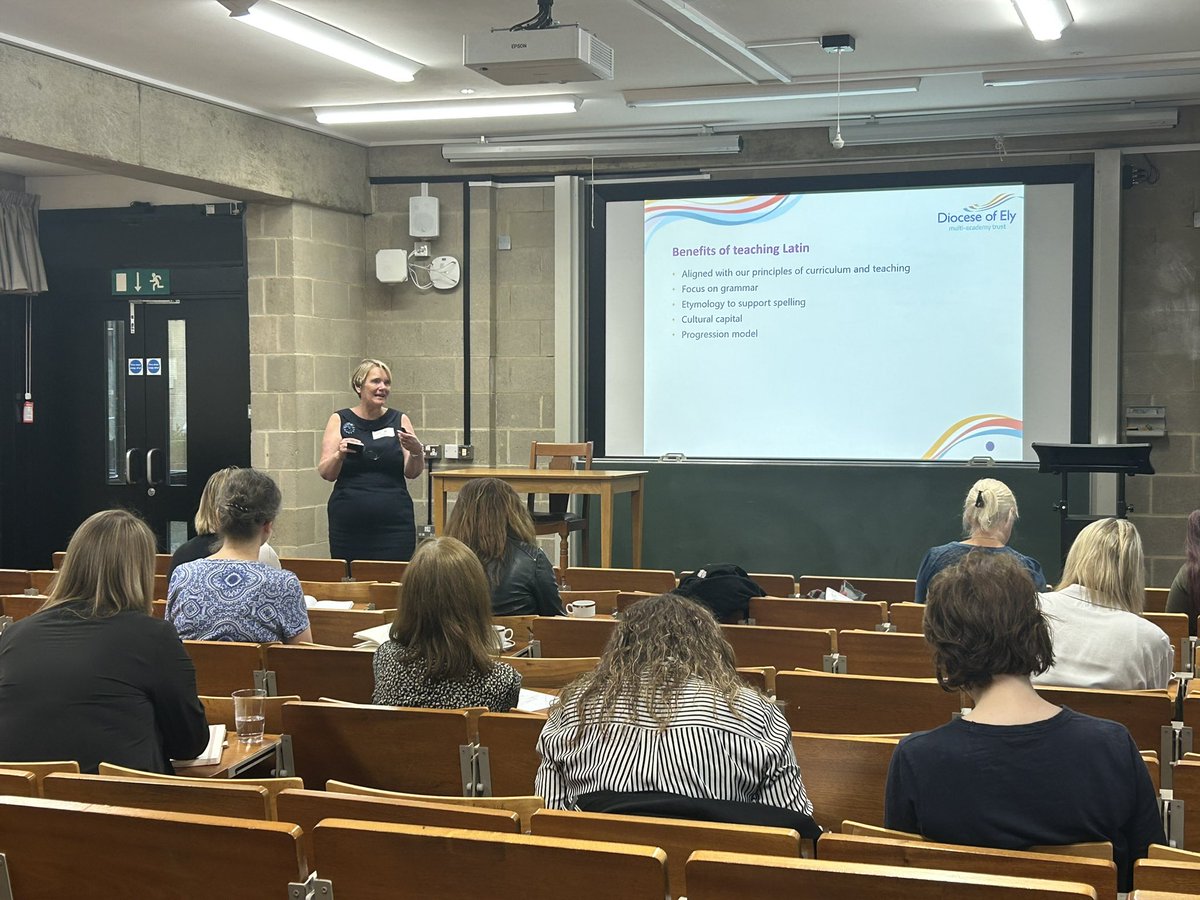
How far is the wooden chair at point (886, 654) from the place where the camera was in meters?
3.95

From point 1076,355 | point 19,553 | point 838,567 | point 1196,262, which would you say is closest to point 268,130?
point 19,553

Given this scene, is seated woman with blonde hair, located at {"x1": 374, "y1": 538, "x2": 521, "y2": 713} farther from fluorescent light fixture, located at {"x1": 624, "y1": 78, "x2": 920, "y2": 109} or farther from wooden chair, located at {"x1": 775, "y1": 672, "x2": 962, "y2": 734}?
fluorescent light fixture, located at {"x1": 624, "y1": 78, "x2": 920, "y2": 109}

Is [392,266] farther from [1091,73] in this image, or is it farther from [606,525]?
[1091,73]

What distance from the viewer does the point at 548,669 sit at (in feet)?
12.0

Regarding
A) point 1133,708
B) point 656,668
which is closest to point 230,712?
point 656,668

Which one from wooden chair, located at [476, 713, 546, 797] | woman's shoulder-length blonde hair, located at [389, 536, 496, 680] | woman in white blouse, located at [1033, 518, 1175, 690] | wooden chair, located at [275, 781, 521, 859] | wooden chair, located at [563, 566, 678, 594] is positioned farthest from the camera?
wooden chair, located at [563, 566, 678, 594]

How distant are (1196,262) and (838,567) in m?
3.00

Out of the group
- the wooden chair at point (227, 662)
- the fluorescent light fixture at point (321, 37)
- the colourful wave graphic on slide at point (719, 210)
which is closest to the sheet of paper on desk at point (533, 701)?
the wooden chair at point (227, 662)

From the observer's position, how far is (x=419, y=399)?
966cm

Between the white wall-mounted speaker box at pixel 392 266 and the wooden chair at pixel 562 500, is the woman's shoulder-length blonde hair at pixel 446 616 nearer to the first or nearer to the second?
the wooden chair at pixel 562 500

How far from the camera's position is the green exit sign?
9688mm

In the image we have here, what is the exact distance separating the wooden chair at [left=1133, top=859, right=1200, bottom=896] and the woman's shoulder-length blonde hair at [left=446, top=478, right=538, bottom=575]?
9.29 feet

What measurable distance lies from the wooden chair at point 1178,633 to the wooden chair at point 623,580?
192cm

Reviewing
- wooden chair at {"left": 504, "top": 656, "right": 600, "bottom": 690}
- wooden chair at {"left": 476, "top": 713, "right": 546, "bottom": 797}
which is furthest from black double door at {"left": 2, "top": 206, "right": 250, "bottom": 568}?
wooden chair at {"left": 476, "top": 713, "right": 546, "bottom": 797}
